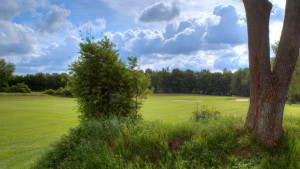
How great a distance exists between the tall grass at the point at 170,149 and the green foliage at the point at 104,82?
1.57m

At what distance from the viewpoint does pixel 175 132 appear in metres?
4.83

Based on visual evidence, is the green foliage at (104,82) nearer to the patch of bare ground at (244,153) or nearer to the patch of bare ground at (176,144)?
the patch of bare ground at (176,144)

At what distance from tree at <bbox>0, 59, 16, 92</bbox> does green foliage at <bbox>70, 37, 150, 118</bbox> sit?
232 feet

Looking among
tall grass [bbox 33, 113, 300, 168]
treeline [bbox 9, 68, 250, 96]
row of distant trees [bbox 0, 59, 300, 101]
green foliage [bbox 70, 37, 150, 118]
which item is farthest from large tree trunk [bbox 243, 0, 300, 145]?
treeline [bbox 9, 68, 250, 96]

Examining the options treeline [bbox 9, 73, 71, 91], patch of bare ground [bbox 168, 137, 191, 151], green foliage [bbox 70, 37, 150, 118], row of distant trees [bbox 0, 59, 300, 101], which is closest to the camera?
patch of bare ground [bbox 168, 137, 191, 151]

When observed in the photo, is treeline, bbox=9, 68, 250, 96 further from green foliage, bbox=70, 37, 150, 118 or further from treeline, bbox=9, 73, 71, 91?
green foliage, bbox=70, 37, 150, 118

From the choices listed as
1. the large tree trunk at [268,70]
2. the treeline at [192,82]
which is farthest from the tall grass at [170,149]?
the treeline at [192,82]

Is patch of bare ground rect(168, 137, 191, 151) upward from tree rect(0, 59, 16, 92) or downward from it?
downward

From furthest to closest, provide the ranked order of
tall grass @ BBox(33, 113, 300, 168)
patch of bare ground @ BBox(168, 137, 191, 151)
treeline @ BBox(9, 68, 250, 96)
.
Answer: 1. treeline @ BBox(9, 68, 250, 96)
2. patch of bare ground @ BBox(168, 137, 191, 151)
3. tall grass @ BBox(33, 113, 300, 168)

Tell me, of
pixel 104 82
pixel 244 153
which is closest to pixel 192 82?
pixel 104 82

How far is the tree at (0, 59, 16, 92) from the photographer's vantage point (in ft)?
200

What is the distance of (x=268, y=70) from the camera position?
Result: 14.5 feet

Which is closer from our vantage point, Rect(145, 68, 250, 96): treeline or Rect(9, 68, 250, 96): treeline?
Rect(9, 68, 250, 96): treeline

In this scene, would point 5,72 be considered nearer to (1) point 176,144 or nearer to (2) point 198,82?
(1) point 176,144
